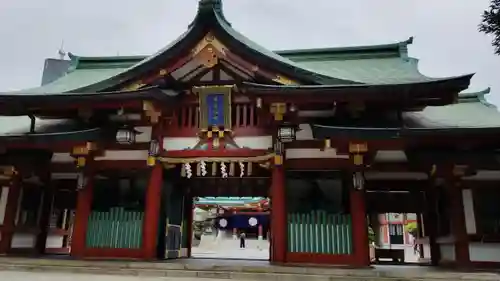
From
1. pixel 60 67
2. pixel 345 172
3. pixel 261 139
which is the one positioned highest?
pixel 60 67

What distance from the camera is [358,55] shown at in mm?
16328

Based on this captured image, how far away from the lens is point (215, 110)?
11828 mm

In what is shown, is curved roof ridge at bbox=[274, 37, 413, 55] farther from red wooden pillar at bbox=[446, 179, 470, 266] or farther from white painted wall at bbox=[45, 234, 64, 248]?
white painted wall at bbox=[45, 234, 64, 248]

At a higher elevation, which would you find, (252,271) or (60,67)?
(60,67)

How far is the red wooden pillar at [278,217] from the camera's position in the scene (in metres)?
10.8

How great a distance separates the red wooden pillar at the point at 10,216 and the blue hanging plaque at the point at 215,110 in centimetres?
726

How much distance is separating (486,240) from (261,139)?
6847 millimetres

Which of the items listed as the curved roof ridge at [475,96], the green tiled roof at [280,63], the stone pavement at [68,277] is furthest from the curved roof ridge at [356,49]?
the stone pavement at [68,277]

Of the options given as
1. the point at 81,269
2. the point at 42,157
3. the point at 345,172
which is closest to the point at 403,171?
the point at 345,172

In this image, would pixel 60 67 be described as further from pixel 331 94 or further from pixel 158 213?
pixel 331 94

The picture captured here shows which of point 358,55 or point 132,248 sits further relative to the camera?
point 358,55

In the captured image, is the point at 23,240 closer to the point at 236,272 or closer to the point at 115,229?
the point at 115,229

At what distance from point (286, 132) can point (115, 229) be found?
5.86 m

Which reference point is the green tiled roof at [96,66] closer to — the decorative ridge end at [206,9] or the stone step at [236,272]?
the decorative ridge end at [206,9]
